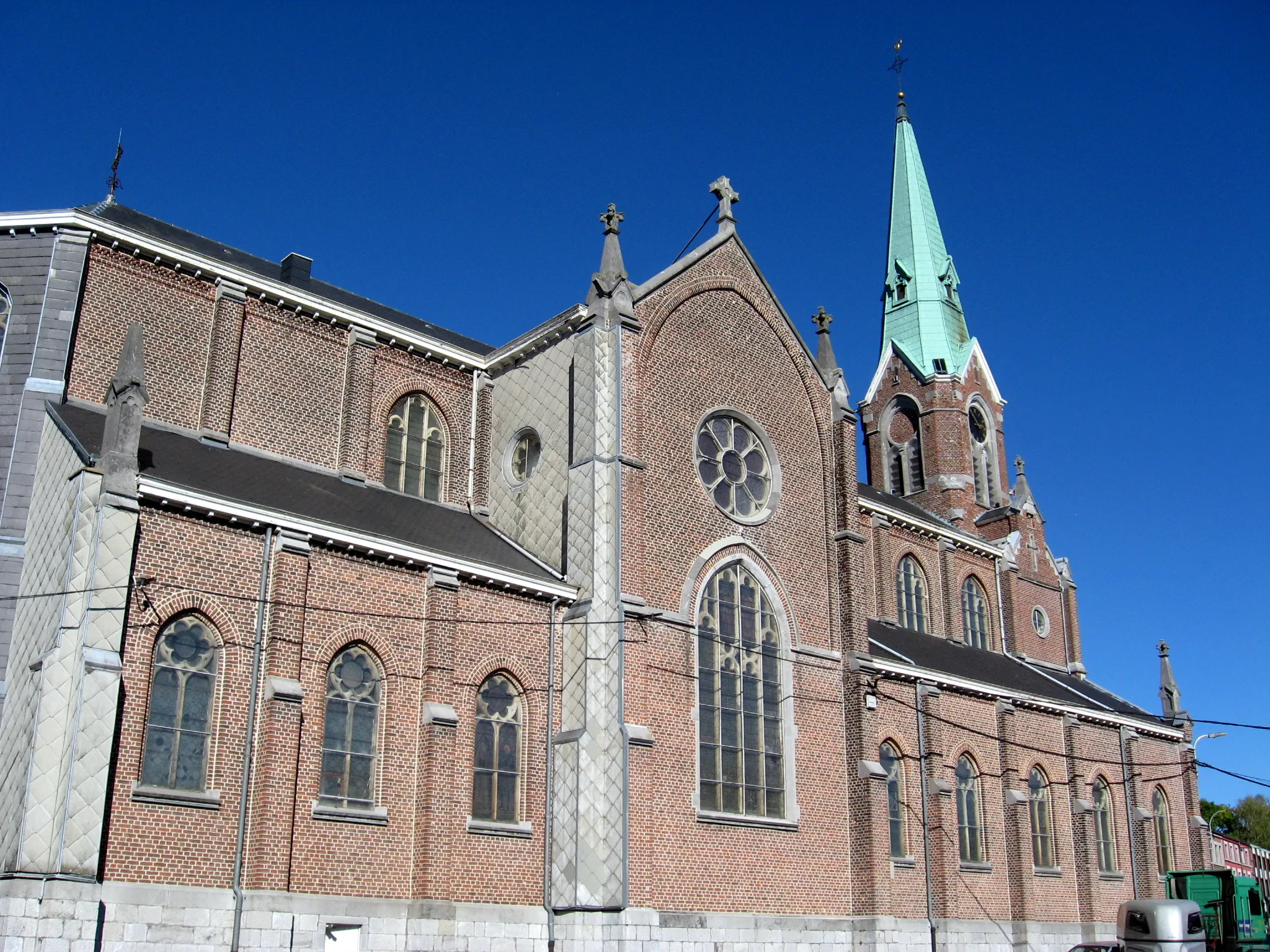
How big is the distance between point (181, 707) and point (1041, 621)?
30244 millimetres

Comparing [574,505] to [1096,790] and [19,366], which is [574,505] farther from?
[1096,790]

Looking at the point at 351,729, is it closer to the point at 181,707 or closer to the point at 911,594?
the point at 181,707

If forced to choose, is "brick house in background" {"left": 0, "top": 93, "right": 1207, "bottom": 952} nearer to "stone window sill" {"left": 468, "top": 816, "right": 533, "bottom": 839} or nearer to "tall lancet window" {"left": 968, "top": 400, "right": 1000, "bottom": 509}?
"stone window sill" {"left": 468, "top": 816, "right": 533, "bottom": 839}

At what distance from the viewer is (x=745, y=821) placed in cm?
2445

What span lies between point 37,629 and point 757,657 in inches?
540

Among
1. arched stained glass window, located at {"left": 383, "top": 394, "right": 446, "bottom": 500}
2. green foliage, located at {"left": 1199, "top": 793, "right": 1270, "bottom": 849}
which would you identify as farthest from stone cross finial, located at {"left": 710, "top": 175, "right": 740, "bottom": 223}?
green foliage, located at {"left": 1199, "top": 793, "right": 1270, "bottom": 849}

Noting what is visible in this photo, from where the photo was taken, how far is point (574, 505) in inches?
963

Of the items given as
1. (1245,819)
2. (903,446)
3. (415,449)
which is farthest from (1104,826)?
(1245,819)

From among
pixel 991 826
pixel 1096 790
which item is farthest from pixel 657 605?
pixel 1096 790

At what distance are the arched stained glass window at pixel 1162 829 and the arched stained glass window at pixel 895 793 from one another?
11402 millimetres

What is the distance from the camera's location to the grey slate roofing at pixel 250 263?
25547mm

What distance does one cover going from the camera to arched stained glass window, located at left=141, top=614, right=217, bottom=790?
1830 cm

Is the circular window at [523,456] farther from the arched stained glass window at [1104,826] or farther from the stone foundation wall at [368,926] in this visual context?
the arched stained glass window at [1104,826]

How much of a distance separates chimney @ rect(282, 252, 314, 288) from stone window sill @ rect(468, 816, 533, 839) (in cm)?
1308
